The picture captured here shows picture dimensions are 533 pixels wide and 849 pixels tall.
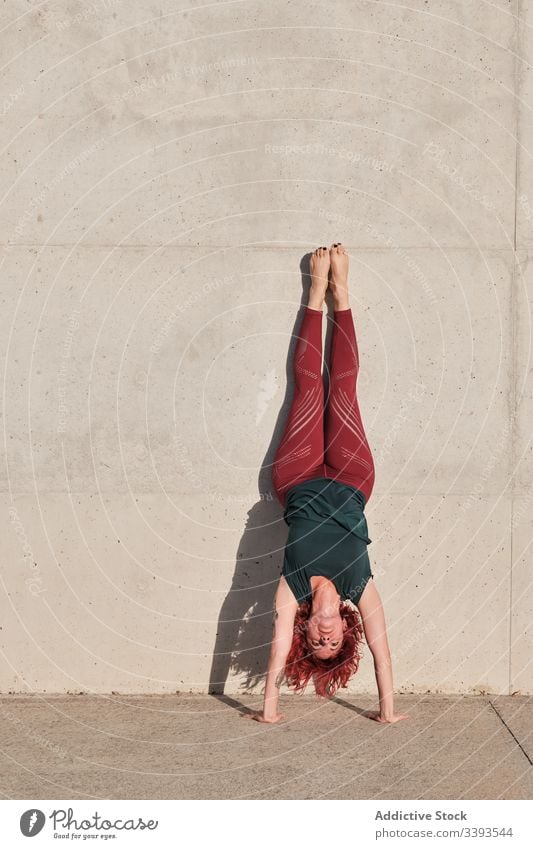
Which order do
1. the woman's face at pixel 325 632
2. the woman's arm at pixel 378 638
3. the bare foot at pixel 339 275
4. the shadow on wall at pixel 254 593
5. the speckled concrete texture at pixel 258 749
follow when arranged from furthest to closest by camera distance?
the shadow on wall at pixel 254 593 → the bare foot at pixel 339 275 → the woman's arm at pixel 378 638 → the woman's face at pixel 325 632 → the speckled concrete texture at pixel 258 749

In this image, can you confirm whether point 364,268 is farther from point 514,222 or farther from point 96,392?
point 96,392

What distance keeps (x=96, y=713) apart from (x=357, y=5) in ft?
14.3

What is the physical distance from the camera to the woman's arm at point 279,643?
550cm

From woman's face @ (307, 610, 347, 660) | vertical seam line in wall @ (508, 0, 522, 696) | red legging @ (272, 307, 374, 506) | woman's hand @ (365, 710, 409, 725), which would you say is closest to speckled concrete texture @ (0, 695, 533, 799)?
woman's hand @ (365, 710, 409, 725)

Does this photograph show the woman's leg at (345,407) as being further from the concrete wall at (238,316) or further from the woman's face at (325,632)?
the woman's face at (325,632)

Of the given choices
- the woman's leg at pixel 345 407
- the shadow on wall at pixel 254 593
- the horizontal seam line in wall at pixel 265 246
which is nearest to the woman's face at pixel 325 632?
the shadow on wall at pixel 254 593

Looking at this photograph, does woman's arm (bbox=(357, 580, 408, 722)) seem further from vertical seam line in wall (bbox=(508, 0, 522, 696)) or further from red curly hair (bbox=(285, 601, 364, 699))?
vertical seam line in wall (bbox=(508, 0, 522, 696))

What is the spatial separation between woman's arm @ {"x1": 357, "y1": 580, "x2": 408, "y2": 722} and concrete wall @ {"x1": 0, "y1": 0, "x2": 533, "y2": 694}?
20.0 inches

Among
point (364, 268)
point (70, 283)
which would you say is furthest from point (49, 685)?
point (364, 268)

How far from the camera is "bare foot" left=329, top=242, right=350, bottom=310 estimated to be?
588cm

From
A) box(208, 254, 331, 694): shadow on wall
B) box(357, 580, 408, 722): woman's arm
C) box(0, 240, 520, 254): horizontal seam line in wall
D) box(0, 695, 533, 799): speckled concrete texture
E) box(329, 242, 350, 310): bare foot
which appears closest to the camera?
box(0, 695, 533, 799): speckled concrete texture

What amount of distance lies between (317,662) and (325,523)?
0.76m

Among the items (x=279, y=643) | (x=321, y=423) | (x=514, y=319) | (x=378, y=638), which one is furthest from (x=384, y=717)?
(x=514, y=319)

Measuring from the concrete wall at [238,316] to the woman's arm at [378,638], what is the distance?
0.51m
